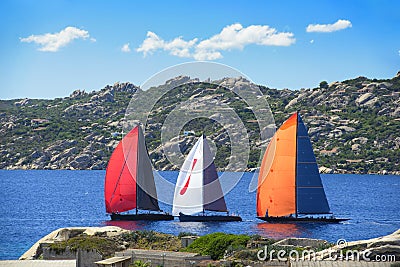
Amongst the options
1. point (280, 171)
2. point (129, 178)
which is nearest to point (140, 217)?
point (129, 178)

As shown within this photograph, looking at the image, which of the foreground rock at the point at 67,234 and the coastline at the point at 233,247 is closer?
the coastline at the point at 233,247

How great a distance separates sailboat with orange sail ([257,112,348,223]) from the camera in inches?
3027

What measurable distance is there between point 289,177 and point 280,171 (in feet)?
3.55

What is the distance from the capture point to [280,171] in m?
76.9

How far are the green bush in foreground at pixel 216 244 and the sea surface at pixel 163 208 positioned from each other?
61.0 feet

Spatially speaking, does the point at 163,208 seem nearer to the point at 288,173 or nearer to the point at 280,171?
the point at 280,171

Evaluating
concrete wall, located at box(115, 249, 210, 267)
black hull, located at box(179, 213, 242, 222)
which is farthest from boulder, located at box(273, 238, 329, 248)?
black hull, located at box(179, 213, 242, 222)

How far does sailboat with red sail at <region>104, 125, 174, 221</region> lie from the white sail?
11.9 feet

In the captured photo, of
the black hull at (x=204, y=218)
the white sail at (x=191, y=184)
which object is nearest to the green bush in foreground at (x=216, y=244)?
the white sail at (x=191, y=184)

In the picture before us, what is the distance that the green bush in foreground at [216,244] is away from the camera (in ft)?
136

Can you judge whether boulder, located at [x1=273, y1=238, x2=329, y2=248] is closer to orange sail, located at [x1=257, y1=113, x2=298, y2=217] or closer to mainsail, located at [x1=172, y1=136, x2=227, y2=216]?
orange sail, located at [x1=257, y1=113, x2=298, y2=217]

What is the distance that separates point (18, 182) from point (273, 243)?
5075 inches

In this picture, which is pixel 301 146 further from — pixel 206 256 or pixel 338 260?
pixel 338 260
